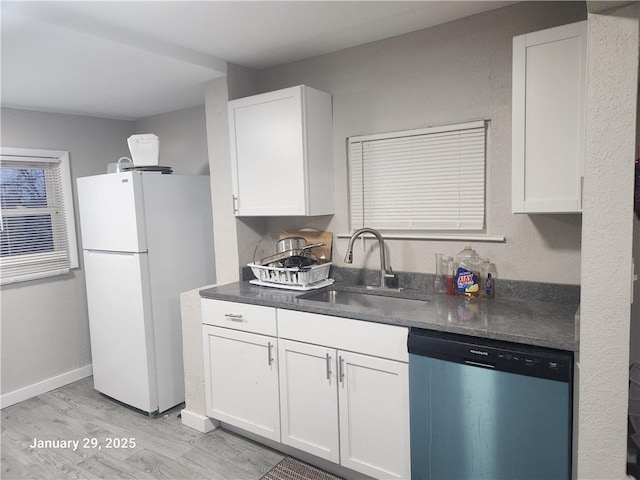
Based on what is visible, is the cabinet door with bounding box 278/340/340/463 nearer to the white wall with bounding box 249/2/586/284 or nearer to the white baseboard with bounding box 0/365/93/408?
the white wall with bounding box 249/2/586/284

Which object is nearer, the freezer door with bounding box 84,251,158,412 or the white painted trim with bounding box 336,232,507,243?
the white painted trim with bounding box 336,232,507,243

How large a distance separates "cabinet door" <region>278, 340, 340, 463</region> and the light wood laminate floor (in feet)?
0.98

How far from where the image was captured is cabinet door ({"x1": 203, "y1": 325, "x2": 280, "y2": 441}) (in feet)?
8.14

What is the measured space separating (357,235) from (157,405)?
1828 millimetres

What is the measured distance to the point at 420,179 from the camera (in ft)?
8.39

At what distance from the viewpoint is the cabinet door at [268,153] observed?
2.62m

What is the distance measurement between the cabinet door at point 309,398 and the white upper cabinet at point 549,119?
120 centimetres

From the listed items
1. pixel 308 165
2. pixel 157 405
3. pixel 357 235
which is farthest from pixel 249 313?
pixel 157 405

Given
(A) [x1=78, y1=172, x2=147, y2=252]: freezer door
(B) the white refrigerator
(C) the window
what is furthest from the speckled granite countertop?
(C) the window

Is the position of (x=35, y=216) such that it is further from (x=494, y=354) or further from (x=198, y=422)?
(x=494, y=354)

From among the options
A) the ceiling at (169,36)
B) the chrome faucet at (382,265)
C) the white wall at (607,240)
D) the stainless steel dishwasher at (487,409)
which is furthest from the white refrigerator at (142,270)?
the white wall at (607,240)

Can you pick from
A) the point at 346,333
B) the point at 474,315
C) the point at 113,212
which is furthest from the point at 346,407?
the point at 113,212

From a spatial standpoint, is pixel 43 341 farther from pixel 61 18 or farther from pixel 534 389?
pixel 534 389

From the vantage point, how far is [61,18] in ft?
6.51
